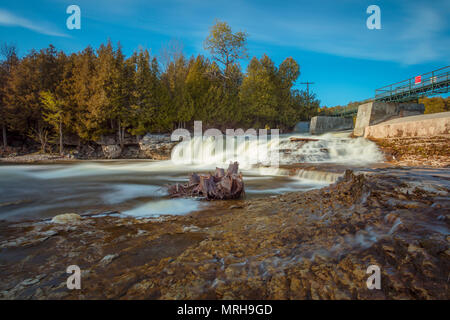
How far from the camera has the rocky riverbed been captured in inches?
41.4

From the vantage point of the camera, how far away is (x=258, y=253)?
146 centimetres

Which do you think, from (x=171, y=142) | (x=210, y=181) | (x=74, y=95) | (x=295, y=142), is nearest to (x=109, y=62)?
(x=74, y=95)

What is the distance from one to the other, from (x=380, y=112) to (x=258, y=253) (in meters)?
15.9

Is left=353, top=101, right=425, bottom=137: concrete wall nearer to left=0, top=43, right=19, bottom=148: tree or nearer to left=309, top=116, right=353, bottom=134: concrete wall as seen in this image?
left=309, top=116, right=353, bottom=134: concrete wall

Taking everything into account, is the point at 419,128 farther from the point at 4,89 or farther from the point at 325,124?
the point at 4,89

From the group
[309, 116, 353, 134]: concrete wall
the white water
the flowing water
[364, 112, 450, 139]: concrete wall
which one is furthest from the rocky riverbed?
[309, 116, 353, 134]: concrete wall

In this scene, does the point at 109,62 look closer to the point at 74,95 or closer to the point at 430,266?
the point at 74,95

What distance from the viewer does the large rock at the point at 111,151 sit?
61.1ft

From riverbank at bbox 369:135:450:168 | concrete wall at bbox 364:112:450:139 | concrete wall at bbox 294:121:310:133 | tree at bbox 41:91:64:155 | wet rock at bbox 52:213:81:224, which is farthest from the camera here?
concrete wall at bbox 294:121:310:133

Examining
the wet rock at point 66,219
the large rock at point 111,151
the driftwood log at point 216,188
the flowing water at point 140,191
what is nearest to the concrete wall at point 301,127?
the flowing water at point 140,191

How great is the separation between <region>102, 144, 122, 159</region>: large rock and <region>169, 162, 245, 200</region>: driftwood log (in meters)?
16.9

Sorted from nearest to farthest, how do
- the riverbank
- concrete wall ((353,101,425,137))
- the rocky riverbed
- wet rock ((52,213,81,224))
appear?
1. the rocky riverbed
2. wet rock ((52,213,81,224))
3. the riverbank
4. concrete wall ((353,101,425,137))

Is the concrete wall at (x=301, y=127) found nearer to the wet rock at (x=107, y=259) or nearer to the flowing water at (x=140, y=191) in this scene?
the flowing water at (x=140, y=191)

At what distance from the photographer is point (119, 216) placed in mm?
2758
